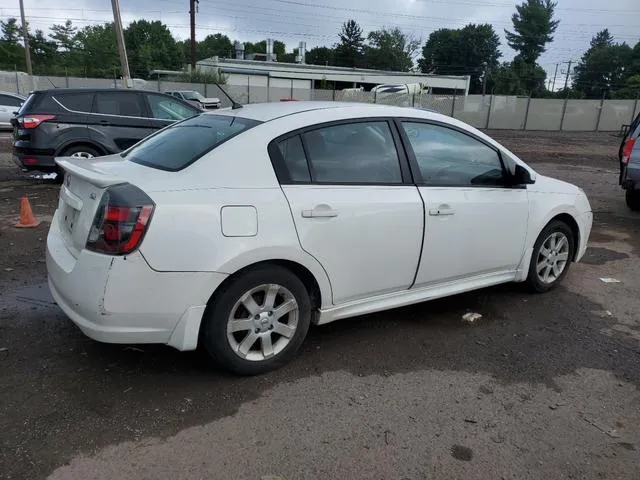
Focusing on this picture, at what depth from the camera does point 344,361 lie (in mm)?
3658

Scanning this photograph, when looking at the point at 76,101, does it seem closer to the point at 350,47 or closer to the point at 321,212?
the point at 321,212

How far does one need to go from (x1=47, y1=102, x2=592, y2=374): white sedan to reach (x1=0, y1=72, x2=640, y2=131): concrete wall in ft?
93.2

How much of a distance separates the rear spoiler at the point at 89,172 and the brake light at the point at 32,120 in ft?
19.5

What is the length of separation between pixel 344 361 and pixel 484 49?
104070 mm

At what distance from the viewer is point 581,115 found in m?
36.6

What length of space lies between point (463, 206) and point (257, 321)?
176cm

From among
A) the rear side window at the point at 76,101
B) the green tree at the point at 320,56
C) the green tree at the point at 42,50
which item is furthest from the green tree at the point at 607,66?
the rear side window at the point at 76,101

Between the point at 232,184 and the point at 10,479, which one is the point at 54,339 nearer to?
the point at 10,479

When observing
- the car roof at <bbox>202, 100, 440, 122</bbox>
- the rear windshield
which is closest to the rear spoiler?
the rear windshield

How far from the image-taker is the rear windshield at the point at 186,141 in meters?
3.39

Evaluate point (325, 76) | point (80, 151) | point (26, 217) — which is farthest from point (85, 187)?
point (325, 76)

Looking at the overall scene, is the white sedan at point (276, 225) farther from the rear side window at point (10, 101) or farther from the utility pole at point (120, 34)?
the utility pole at point (120, 34)

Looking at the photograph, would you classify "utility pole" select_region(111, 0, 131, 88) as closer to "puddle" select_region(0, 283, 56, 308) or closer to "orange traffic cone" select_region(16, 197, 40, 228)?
"orange traffic cone" select_region(16, 197, 40, 228)

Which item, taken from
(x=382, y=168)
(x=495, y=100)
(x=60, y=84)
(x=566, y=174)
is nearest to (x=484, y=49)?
(x=495, y=100)
